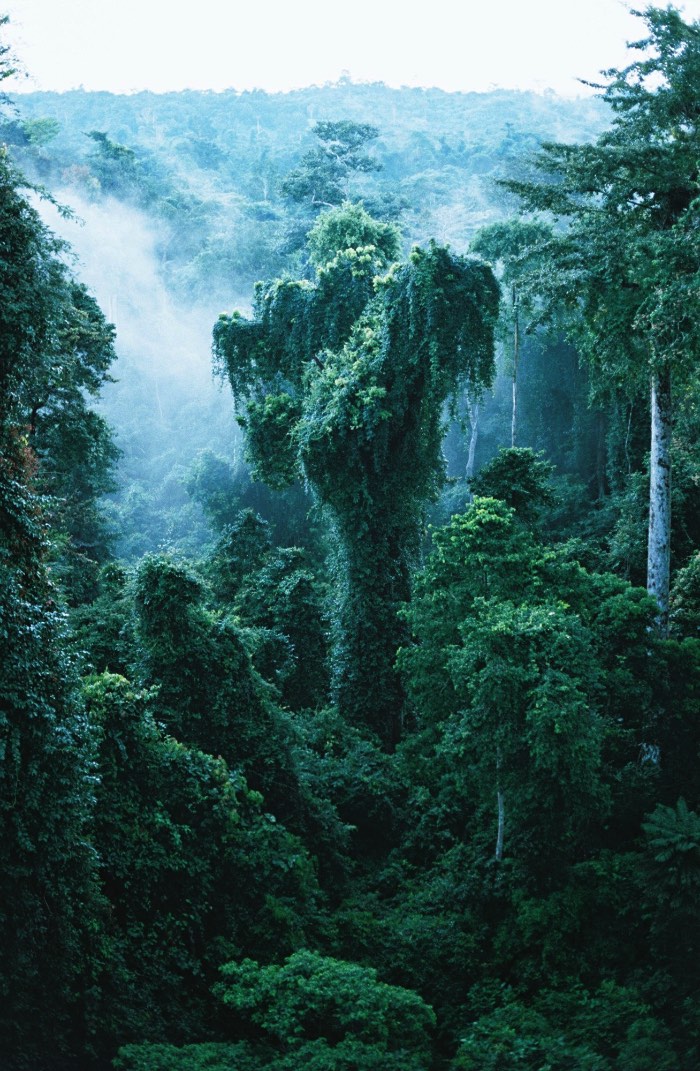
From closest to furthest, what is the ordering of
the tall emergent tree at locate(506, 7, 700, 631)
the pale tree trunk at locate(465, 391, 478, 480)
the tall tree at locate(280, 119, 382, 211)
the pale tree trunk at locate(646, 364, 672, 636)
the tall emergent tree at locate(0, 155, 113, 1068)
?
1. the tall emergent tree at locate(0, 155, 113, 1068)
2. the tall emergent tree at locate(506, 7, 700, 631)
3. the pale tree trunk at locate(646, 364, 672, 636)
4. the pale tree trunk at locate(465, 391, 478, 480)
5. the tall tree at locate(280, 119, 382, 211)

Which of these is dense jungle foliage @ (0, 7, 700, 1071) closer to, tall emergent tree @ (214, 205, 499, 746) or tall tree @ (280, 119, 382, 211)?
tall emergent tree @ (214, 205, 499, 746)

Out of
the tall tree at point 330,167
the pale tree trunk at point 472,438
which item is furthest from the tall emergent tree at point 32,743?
the tall tree at point 330,167

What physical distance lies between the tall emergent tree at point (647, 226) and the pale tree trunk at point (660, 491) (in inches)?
0.6

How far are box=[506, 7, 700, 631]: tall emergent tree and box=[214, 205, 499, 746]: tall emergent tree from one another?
2.64 metres

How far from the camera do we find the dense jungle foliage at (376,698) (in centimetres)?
640

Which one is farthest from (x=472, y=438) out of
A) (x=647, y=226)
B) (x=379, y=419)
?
(x=647, y=226)

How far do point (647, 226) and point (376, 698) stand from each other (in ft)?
29.9

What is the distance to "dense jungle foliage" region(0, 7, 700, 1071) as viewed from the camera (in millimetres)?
6398

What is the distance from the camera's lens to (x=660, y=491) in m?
12.5

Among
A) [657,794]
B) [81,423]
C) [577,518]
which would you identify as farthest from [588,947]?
[577,518]

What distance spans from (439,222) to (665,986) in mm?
43615

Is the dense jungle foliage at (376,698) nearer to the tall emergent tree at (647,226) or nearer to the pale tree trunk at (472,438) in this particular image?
the tall emergent tree at (647,226)

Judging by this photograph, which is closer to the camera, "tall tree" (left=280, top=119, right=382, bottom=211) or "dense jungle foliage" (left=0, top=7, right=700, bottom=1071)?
"dense jungle foliage" (left=0, top=7, right=700, bottom=1071)

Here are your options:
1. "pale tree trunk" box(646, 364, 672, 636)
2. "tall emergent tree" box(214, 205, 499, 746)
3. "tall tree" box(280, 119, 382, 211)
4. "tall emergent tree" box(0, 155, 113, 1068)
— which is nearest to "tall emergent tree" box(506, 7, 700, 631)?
"pale tree trunk" box(646, 364, 672, 636)
